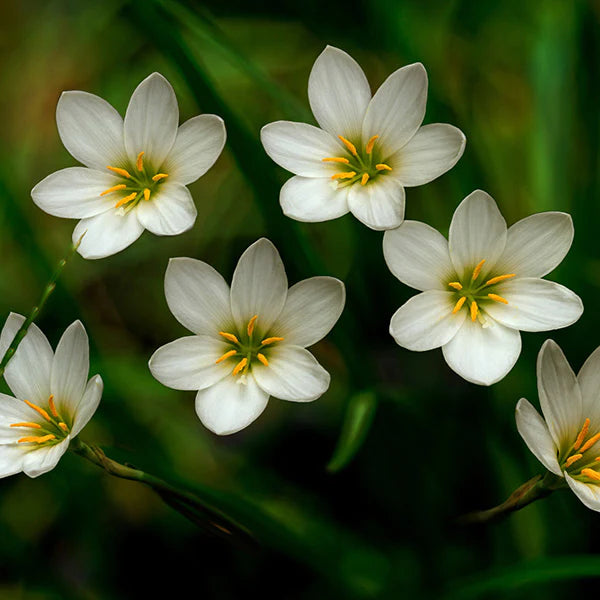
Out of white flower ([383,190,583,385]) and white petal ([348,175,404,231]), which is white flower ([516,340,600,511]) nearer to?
white flower ([383,190,583,385])

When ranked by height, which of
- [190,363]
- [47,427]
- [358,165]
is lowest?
[47,427]

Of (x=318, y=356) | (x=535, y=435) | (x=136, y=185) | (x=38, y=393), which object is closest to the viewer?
(x=535, y=435)

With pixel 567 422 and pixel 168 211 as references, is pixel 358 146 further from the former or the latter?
pixel 567 422

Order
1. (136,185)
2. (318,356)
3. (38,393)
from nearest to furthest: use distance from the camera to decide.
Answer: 1. (38,393)
2. (136,185)
3. (318,356)

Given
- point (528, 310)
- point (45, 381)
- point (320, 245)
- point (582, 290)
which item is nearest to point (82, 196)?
point (45, 381)

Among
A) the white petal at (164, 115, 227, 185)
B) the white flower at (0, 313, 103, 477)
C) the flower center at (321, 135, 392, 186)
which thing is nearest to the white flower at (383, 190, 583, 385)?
the flower center at (321, 135, 392, 186)

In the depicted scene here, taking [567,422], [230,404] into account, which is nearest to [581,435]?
[567,422]

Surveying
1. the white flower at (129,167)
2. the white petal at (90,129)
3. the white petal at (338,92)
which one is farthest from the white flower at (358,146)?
the white petal at (90,129)
